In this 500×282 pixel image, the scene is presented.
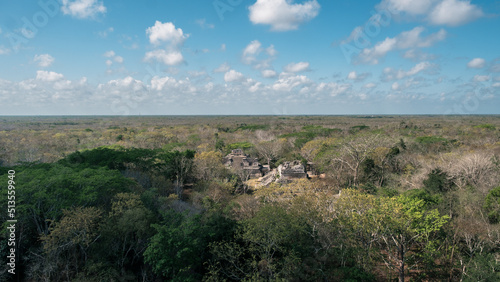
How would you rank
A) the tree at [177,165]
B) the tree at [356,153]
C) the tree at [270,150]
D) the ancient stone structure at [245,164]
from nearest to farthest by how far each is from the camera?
the tree at [356,153] < the tree at [177,165] < the ancient stone structure at [245,164] < the tree at [270,150]

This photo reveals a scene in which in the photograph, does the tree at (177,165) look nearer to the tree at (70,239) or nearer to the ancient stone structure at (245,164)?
the ancient stone structure at (245,164)

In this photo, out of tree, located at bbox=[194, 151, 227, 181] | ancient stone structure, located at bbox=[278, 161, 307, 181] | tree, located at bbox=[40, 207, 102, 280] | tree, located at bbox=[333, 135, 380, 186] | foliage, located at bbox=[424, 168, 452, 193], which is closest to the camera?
A: tree, located at bbox=[40, 207, 102, 280]

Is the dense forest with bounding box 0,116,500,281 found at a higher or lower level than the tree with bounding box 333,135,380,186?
lower

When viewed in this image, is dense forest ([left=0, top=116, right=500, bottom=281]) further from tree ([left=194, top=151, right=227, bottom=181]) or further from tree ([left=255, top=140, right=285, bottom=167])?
tree ([left=255, top=140, right=285, bottom=167])

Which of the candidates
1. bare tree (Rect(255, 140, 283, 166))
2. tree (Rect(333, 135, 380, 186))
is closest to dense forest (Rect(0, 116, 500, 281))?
tree (Rect(333, 135, 380, 186))

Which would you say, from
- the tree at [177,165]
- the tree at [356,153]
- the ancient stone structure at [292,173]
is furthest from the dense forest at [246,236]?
the ancient stone structure at [292,173]

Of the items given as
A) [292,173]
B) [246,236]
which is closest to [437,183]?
[292,173]

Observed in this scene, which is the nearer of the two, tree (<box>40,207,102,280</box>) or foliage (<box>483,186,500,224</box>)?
tree (<box>40,207,102,280</box>)

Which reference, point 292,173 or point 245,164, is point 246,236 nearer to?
point 292,173

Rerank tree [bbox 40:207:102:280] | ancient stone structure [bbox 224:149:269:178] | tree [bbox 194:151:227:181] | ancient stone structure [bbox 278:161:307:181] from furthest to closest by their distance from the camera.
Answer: ancient stone structure [bbox 224:149:269:178] → ancient stone structure [bbox 278:161:307:181] → tree [bbox 194:151:227:181] → tree [bbox 40:207:102:280]

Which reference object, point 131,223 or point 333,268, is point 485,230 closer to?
point 333,268

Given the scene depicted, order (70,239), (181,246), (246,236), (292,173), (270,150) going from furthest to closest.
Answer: (270,150)
(292,173)
(246,236)
(70,239)
(181,246)

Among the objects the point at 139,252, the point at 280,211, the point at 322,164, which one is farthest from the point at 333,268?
the point at 322,164

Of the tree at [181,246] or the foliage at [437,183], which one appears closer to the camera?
the tree at [181,246]
